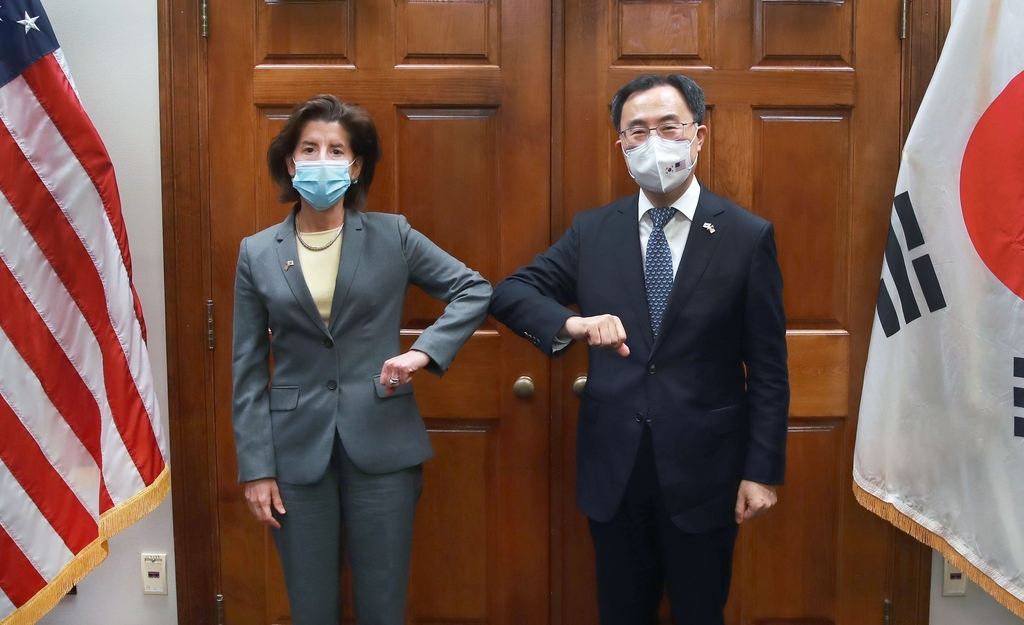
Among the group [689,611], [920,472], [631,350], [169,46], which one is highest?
[169,46]

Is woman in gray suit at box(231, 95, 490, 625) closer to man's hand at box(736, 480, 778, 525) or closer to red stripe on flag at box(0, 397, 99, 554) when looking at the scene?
red stripe on flag at box(0, 397, 99, 554)

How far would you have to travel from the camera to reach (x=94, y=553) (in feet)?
6.06

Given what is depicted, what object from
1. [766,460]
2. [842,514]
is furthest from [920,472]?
[766,460]

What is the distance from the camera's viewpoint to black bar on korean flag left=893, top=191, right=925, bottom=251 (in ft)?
6.25

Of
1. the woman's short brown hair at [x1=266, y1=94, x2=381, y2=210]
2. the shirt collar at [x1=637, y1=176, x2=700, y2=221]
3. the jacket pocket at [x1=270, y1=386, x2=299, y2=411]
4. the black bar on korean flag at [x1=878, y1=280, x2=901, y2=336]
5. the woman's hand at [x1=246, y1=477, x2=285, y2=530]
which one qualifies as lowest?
the woman's hand at [x1=246, y1=477, x2=285, y2=530]

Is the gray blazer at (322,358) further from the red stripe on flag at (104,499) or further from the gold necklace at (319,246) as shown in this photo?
the red stripe on flag at (104,499)

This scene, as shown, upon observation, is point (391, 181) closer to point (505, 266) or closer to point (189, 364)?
point (505, 266)

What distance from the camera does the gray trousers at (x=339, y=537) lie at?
1.58 metres

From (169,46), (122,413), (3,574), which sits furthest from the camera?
(169,46)

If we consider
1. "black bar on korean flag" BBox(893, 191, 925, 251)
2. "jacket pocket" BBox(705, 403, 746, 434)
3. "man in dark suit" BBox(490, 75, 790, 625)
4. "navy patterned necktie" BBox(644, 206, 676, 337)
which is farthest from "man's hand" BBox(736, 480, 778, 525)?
"black bar on korean flag" BBox(893, 191, 925, 251)

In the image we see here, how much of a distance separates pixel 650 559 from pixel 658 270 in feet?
2.03

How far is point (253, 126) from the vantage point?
82.0 inches

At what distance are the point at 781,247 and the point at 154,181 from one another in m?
1.74

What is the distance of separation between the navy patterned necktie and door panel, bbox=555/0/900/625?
1.55 feet
